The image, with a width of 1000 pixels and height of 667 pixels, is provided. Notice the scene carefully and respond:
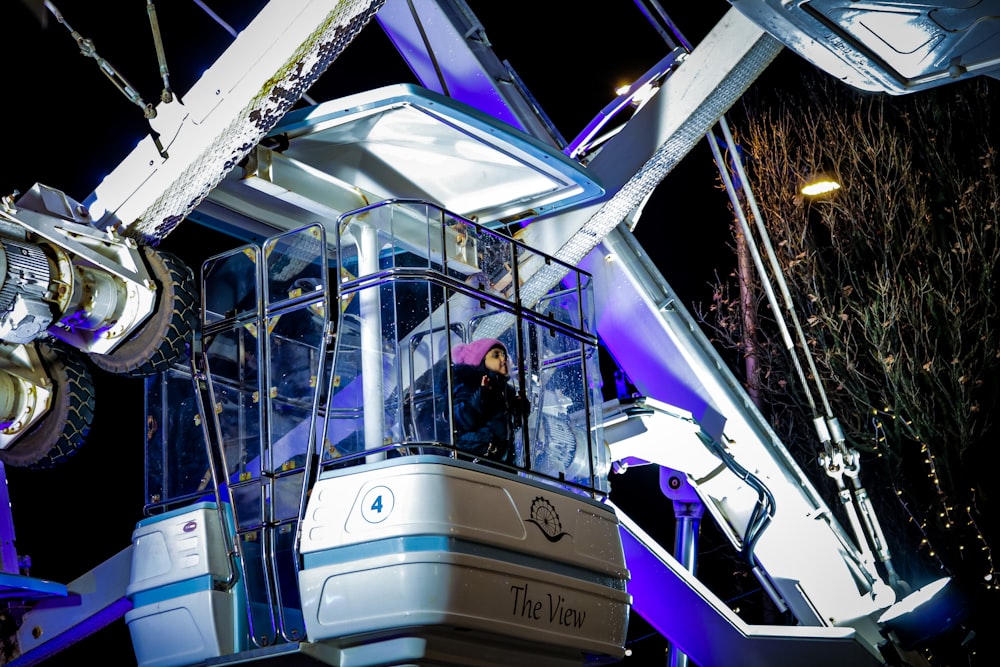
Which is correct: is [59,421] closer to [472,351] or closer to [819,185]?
[472,351]

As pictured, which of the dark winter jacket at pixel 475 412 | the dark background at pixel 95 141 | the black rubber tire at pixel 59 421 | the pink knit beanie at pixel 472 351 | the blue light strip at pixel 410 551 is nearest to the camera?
the blue light strip at pixel 410 551

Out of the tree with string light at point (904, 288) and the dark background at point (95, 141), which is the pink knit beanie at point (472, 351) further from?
the tree with string light at point (904, 288)

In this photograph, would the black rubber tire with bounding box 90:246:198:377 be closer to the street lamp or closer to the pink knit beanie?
the pink knit beanie

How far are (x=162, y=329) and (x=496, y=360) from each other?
5.60 ft

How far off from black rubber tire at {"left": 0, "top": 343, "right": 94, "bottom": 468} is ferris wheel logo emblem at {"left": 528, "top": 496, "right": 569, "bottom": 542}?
8.26 feet

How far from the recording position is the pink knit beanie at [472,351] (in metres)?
5.89

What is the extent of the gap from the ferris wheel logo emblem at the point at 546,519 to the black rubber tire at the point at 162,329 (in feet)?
6.60

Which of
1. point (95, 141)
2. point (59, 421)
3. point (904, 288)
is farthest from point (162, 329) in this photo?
point (904, 288)

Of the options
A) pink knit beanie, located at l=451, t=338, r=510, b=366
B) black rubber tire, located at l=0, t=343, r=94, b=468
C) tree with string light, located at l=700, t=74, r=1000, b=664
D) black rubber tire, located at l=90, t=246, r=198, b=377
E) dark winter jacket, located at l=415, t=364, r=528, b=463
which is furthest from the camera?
tree with string light, located at l=700, t=74, r=1000, b=664

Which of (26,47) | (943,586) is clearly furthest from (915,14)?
(26,47)

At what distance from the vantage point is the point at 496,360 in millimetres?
6039

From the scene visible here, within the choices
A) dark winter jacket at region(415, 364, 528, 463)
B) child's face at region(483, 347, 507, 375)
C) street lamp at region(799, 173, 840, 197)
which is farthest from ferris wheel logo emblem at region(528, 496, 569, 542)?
street lamp at region(799, 173, 840, 197)

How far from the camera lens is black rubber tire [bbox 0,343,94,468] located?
6301 mm

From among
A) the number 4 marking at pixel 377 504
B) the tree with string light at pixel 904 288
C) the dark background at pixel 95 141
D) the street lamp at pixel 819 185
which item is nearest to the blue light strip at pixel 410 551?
the number 4 marking at pixel 377 504
